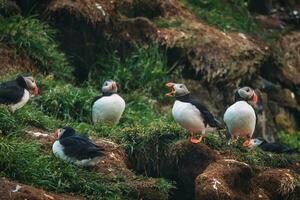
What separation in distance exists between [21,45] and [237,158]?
5.25 metres

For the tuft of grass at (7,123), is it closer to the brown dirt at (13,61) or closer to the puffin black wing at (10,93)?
the puffin black wing at (10,93)

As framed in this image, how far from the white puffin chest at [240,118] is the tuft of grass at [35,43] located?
14.9 ft

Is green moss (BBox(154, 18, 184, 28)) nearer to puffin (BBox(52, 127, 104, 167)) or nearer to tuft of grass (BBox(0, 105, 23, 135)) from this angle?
tuft of grass (BBox(0, 105, 23, 135))

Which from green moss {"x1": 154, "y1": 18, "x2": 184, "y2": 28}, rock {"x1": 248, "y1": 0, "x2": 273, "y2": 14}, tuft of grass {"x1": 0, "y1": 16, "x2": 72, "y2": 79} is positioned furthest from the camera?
rock {"x1": 248, "y1": 0, "x2": 273, "y2": 14}

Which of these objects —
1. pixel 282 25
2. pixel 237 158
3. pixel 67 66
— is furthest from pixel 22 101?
pixel 282 25

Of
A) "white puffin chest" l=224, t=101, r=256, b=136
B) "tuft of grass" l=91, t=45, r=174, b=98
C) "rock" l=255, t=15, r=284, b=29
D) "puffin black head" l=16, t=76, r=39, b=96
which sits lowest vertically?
"tuft of grass" l=91, t=45, r=174, b=98

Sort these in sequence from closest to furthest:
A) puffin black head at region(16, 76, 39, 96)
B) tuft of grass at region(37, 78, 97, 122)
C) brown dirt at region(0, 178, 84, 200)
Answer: brown dirt at region(0, 178, 84, 200), puffin black head at region(16, 76, 39, 96), tuft of grass at region(37, 78, 97, 122)

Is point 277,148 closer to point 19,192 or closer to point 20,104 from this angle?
point 20,104

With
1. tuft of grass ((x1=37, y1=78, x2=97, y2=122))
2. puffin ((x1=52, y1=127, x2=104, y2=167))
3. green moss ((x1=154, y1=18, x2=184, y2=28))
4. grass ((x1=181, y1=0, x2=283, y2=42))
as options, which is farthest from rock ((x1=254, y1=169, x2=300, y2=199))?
grass ((x1=181, y1=0, x2=283, y2=42))

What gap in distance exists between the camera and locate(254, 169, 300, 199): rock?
32.7 feet

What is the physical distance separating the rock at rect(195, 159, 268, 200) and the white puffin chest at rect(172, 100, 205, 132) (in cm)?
51

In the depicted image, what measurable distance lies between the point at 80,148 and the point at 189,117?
1.44 m

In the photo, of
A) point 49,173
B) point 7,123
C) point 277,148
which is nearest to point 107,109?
point 7,123

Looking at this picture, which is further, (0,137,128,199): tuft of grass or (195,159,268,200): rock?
(195,159,268,200): rock
